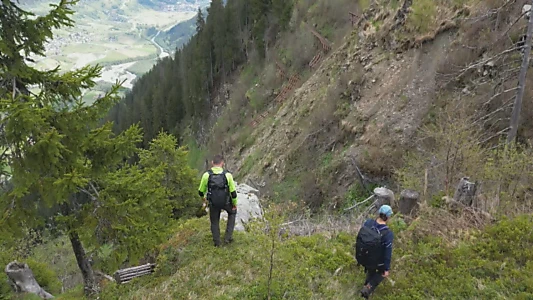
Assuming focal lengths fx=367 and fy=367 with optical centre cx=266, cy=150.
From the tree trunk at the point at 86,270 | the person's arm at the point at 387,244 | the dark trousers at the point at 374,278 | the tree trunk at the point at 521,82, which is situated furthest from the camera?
the tree trunk at the point at 521,82

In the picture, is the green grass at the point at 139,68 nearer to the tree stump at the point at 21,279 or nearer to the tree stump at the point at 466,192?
the tree stump at the point at 21,279

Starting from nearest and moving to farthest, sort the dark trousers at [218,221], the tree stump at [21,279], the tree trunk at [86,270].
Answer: the dark trousers at [218,221] → the tree trunk at [86,270] → the tree stump at [21,279]

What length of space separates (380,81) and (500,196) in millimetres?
10911

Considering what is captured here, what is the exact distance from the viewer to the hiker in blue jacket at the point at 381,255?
18.9ft

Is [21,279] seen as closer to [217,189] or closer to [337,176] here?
[217,189]

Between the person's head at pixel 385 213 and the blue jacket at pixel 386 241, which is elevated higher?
the person's head at pixel 385 213

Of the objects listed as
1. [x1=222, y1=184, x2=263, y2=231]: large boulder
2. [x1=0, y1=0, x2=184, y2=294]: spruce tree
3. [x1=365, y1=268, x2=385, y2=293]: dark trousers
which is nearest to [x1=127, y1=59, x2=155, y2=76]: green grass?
[x1=222, y1=184, x2=263, y2=231]: large boulder

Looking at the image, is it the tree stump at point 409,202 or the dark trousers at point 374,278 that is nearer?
the dark trousers at point 374,278

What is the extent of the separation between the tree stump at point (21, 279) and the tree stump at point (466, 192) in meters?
11.4

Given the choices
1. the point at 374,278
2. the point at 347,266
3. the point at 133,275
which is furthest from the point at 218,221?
the point at 374,278

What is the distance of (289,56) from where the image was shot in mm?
37938

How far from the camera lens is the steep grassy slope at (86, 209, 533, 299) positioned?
6082 mm

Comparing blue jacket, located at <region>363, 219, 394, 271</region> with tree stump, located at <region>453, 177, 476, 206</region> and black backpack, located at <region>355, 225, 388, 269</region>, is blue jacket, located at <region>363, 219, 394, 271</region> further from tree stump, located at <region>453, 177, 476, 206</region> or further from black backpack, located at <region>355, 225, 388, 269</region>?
tree stump, located at <region>453, 177, 476, 206</region>

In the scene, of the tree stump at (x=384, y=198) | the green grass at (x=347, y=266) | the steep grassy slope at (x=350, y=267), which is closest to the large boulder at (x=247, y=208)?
the green grass at (x=347, y=266)
